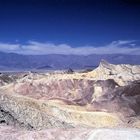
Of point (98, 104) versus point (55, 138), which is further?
point (98, 104)

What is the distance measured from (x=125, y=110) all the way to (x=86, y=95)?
10499 mm

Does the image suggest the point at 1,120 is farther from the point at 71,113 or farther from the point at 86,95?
the point at 86,95

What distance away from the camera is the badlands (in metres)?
13.6

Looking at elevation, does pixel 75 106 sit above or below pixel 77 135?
below

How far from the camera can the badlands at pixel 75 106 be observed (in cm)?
1358

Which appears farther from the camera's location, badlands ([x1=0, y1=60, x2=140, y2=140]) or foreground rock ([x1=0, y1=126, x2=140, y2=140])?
badlands ([x1=0, y1=60, x2=140, y2=140])

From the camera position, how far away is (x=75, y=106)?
1849 inches

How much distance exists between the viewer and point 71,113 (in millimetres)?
40188

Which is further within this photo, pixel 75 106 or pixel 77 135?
pixel 75 106

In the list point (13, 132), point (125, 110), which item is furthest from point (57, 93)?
point (13, 132)

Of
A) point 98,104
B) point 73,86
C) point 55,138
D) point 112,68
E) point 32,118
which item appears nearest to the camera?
point 55,138

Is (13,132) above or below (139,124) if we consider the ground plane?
above

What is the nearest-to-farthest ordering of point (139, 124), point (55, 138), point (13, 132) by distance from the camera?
point (55, 138), point (13, 132), point (139, 124)

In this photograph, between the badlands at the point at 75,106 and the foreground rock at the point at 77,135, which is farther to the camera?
the badlands at the point at 75,106
